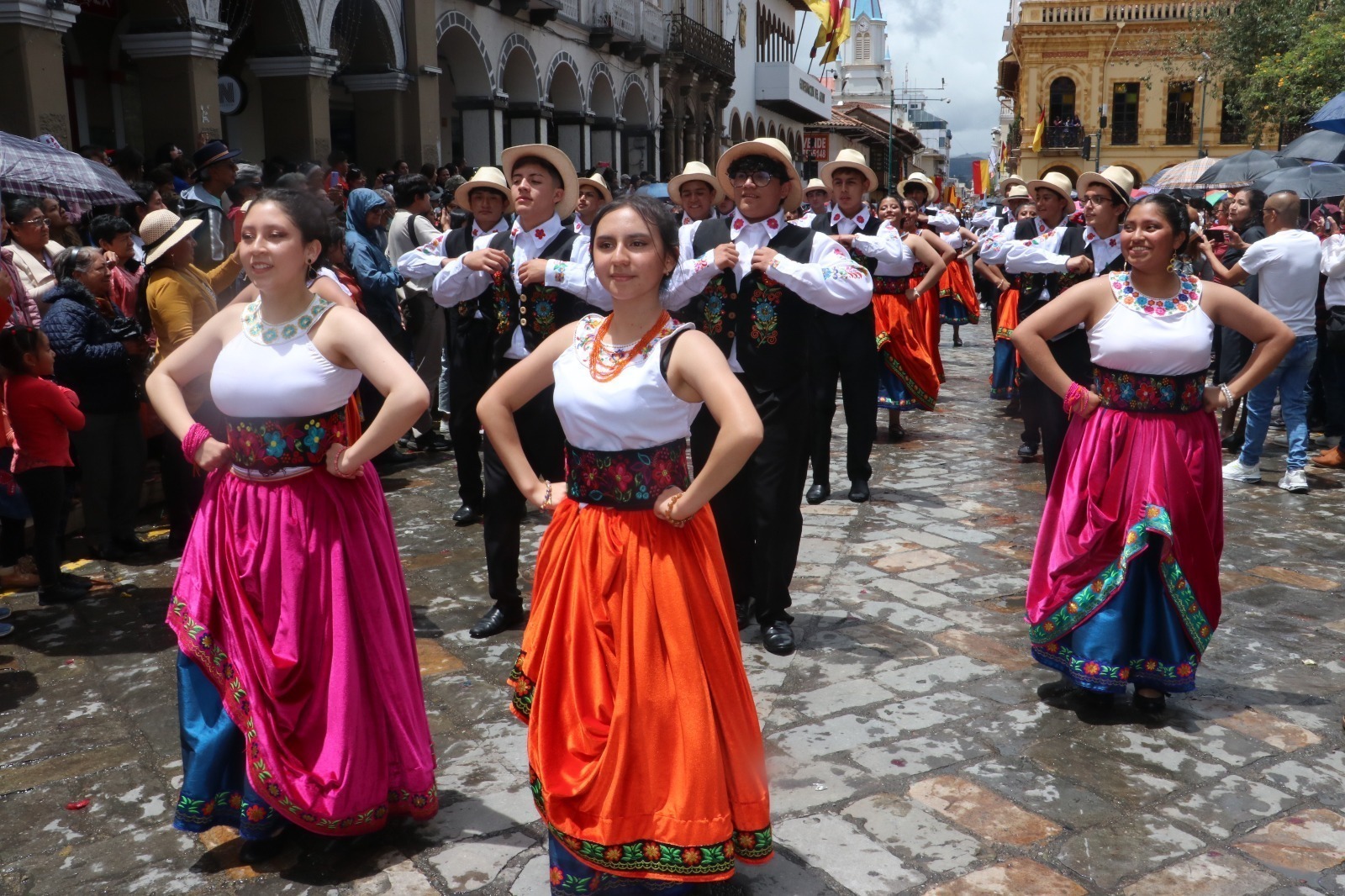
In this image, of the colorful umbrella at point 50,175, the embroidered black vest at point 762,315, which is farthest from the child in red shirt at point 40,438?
the embroidered black vest at point 762,315

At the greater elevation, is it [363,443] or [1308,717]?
[363,443]

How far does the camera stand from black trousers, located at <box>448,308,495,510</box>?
6.18 meters

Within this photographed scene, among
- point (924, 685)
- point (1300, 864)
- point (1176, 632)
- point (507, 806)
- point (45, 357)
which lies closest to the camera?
point (1300, 864)

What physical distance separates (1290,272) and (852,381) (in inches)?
117

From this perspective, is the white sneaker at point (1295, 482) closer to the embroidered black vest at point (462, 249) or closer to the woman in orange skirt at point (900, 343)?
the woman in orange skirt at point (900, 343)

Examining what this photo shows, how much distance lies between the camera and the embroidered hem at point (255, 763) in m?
3.10

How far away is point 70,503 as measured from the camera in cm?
657

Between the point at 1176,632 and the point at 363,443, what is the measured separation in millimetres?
2800

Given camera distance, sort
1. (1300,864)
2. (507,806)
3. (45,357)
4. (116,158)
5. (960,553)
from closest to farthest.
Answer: (1300,864) < (507,806) < (45,357) < (960,553) < (116,158)

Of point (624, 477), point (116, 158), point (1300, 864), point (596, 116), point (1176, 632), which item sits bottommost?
point (1300, 864)

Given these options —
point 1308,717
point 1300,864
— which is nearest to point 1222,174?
point 1308,717

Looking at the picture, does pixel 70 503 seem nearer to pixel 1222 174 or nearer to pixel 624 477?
pixel 624 477

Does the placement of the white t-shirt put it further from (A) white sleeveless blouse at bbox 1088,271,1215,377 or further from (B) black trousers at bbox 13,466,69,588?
(B) black trousers at bbox 13,466,69,588

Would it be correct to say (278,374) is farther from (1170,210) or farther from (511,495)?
(1170,210)
